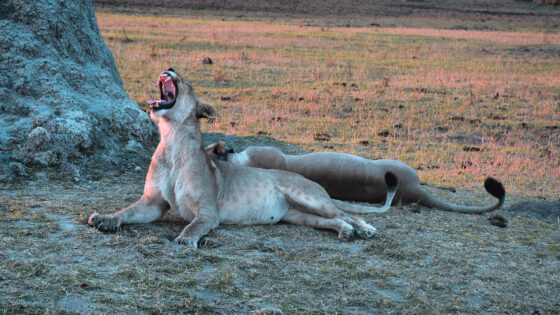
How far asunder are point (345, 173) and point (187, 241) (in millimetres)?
2162

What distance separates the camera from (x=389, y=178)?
586cm

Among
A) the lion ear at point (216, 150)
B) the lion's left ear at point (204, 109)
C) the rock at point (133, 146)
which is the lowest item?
the rock at point (133, 146)

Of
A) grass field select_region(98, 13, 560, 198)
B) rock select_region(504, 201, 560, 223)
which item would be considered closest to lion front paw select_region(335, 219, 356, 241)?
rock select_region(504, 201, 560, 223)

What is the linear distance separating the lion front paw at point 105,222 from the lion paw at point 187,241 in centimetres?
51

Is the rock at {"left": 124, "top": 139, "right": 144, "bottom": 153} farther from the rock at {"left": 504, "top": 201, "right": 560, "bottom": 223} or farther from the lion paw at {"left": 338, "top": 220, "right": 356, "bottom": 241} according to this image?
the rock at {"left": 504, "top": 201, "right": 560, "bottom": 223}

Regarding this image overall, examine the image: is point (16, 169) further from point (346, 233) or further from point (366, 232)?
point (366, 232)

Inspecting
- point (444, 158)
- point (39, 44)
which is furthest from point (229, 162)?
point (444, 158)

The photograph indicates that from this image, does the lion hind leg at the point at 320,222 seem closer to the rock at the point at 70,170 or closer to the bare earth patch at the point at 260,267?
the bare earth patch at the point at 260,267

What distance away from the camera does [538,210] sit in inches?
268

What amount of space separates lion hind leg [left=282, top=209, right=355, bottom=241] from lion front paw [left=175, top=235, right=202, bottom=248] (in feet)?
3.82

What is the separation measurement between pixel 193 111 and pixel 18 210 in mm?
1569

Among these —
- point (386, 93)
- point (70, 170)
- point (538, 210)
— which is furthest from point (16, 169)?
point (386, 93)

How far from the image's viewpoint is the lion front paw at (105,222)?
16.0ft

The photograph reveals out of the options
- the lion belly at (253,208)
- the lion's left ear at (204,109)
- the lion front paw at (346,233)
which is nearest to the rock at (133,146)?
the lion's left ear at (204,109)
